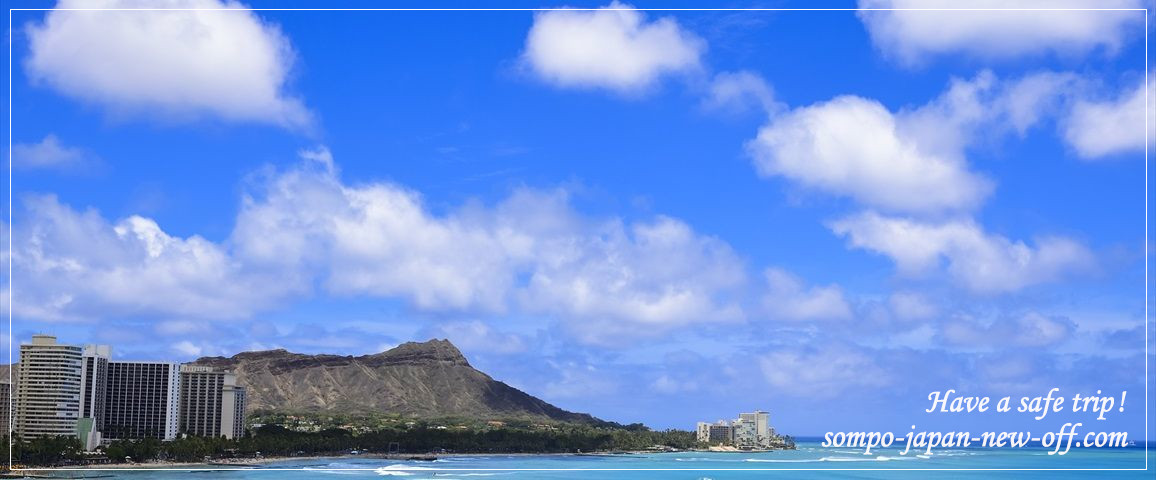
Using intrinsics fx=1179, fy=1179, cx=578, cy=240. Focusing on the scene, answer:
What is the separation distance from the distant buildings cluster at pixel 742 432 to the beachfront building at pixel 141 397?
72.6 metres

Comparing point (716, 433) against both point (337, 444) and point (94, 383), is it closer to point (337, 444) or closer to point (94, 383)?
point (337, 444)

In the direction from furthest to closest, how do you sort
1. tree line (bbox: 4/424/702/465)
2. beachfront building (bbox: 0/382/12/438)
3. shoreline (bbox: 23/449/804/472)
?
beachfront building (bbox: 0/382/12/438), tree line (bbox: 4/424/702/465), shoreline (bbox: 23/449/804/472)

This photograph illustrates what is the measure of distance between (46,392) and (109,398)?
17636mm

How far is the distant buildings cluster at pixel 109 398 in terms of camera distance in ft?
270

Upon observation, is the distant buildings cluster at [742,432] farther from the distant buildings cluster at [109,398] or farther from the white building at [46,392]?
the white building at [46,392]

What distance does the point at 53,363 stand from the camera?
84.1 metres

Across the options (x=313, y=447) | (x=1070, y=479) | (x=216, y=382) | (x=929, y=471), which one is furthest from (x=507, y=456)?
(x=1070, y=479)

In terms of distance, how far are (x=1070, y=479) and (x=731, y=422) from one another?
80.7 meters

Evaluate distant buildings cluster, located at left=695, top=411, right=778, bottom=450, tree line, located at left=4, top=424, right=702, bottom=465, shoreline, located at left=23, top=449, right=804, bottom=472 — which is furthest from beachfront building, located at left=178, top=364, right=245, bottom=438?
distant buildings cluster, located at left=695, top=411, right=778, bottom=450

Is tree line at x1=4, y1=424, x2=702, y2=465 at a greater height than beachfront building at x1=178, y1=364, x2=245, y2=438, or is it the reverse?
beachfront building at x1=178, y1=364, x2=245, y2=438

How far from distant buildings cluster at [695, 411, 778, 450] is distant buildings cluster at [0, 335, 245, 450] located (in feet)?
214

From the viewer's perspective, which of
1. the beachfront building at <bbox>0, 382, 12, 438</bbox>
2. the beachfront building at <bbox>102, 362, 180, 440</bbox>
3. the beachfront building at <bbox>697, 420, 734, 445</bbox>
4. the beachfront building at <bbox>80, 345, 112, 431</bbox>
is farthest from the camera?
the beachfront building at <bbox>697, 420, 734, 445</bbox>

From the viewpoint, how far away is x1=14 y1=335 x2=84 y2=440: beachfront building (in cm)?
8175

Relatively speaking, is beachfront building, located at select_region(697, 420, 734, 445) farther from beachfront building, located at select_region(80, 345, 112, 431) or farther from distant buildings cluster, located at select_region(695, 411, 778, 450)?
beachfront building, located at select_region(80, 345, 112, 431)
